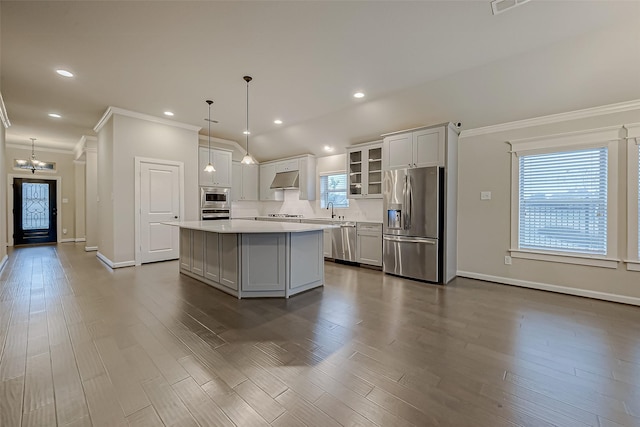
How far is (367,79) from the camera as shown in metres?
3.66

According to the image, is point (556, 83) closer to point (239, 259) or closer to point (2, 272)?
point (239, 259)

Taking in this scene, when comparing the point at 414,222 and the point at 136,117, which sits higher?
the point at 136,117

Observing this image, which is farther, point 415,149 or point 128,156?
point 128,156

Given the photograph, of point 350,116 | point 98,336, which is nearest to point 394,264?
point 350,116

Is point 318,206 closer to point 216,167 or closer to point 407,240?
point 216,167

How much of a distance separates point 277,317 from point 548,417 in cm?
213

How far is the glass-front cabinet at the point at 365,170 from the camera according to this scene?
532cm

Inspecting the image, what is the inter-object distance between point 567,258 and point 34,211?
12.2 metres

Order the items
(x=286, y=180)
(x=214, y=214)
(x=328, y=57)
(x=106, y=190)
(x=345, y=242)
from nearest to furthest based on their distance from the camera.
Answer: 1. (x=328, y=57)
2. (x=106, y=190)
3. (x=345, y=242)
4. (x=214, y=214)
5. (x=286, y=180)

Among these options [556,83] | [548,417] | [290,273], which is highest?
[556,83]

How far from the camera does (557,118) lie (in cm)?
364

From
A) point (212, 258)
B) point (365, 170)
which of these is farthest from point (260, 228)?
point (365, 170)

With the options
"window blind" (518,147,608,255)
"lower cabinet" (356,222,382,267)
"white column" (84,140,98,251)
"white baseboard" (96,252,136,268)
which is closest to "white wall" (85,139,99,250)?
"white column" (84,140,98,251)

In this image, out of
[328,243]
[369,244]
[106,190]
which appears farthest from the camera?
[328,243]
